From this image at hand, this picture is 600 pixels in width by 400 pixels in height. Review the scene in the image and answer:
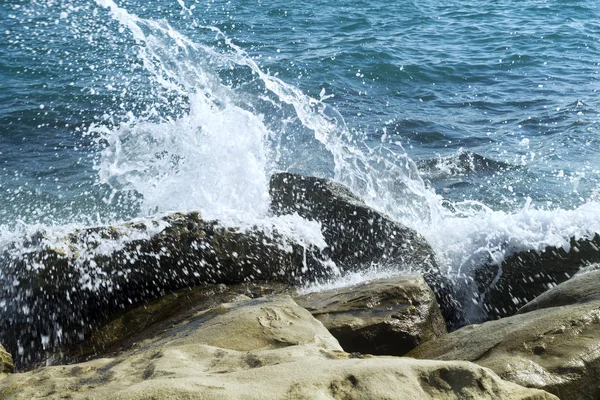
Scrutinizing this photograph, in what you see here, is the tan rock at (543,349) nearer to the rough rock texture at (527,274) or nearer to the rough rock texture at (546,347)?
the rough rock texture at (546,347)

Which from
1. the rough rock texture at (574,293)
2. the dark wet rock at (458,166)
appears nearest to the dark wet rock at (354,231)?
the rough rock texture at (574,293)

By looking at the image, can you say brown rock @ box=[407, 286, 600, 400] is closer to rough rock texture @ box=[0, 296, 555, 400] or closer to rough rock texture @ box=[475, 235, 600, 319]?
rough rock texture @ box=[0, 296, 555, 400]

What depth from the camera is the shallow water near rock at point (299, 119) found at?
6609 millimetres

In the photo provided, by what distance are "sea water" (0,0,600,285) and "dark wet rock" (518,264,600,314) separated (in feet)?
4.14

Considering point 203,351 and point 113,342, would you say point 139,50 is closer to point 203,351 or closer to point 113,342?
point 113,342

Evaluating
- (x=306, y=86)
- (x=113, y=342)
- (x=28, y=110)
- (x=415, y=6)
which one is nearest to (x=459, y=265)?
(x=113, y=342)

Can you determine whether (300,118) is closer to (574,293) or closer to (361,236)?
(361,236)

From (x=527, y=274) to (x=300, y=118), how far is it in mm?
3854

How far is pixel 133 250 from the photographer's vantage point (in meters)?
4.79

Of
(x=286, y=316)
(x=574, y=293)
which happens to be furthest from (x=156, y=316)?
(x=574, y=293)

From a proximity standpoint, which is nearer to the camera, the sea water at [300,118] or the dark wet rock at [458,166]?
the sea water at [300,118]

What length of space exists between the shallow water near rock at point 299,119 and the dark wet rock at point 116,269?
124 mm

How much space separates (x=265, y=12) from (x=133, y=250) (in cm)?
1064

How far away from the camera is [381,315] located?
4117 mm
